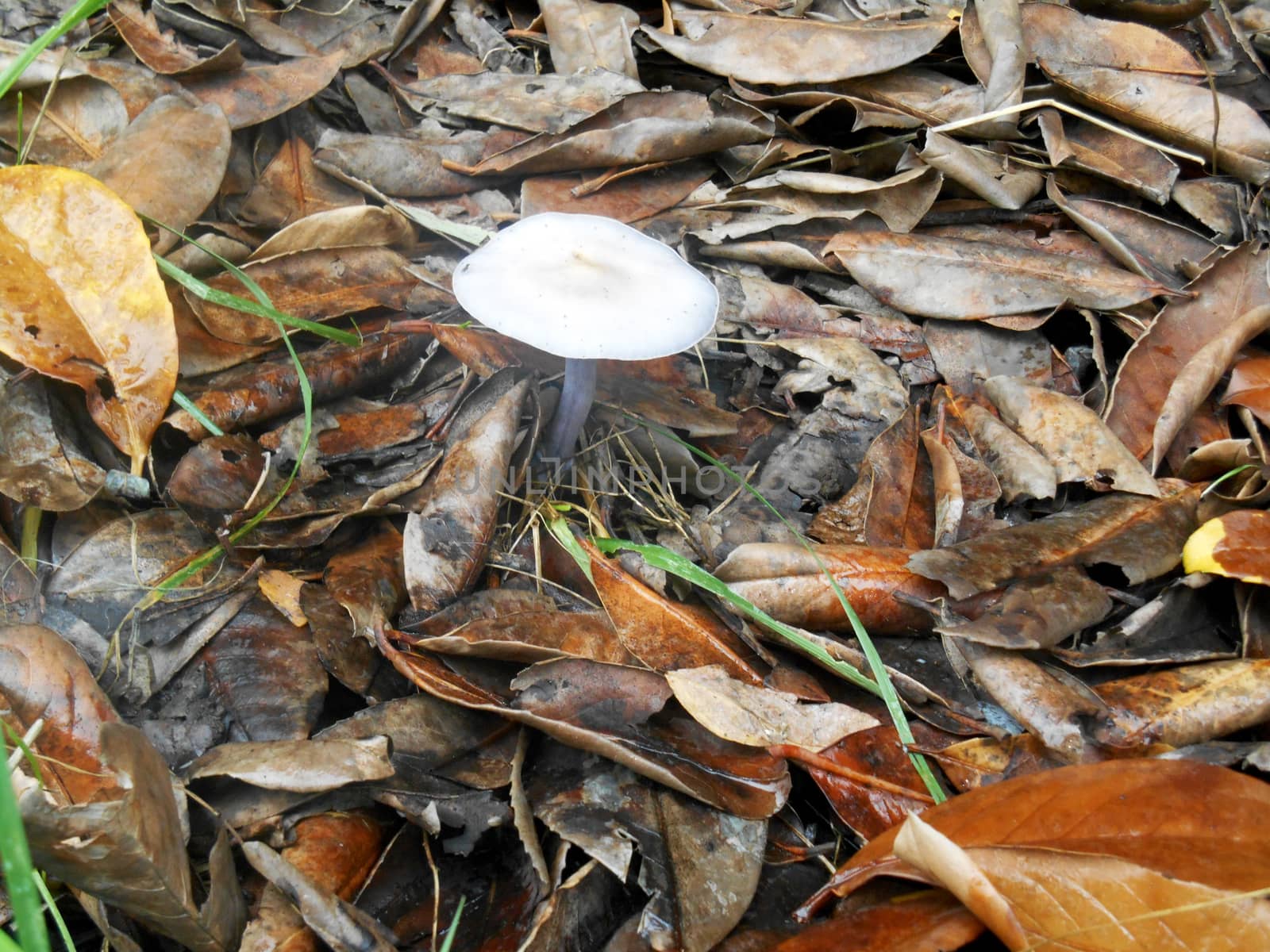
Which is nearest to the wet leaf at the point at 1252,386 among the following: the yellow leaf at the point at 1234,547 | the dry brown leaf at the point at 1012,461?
the yellow leaf at the point at 1234,547

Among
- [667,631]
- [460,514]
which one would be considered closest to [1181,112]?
[667,631]

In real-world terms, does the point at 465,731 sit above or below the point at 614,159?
below

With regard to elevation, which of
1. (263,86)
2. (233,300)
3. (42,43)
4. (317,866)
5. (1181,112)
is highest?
(42,43)

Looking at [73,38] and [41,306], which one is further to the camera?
[73,38]

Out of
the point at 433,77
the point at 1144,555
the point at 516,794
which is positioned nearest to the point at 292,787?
the point at 516,794

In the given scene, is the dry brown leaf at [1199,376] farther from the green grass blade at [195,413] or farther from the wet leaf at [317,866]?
the green grass blade at [195,413]

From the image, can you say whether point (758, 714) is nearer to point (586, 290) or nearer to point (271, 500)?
point (586, 290)

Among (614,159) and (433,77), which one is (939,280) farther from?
(433,77)
